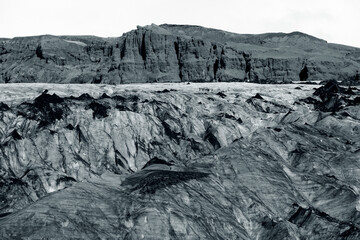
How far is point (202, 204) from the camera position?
85.1ft

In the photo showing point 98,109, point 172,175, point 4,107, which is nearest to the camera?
point 172,175

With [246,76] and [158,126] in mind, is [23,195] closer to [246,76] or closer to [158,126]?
[158,126]

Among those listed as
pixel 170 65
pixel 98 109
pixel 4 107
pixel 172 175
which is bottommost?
pixel 170 65

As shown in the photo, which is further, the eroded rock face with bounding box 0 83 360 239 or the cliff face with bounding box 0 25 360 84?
the cliff face with bounding box 0 25 360 84

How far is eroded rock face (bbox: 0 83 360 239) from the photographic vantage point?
2381cm

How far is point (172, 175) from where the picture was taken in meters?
27.7

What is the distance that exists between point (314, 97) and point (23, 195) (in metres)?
58.9

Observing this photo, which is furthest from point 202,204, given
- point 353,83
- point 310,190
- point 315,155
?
point 353,83

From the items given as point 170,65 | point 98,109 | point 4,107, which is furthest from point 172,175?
point 170,65

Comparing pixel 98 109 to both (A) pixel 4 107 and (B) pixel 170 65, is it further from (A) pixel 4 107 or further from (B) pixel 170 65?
(B) pixel 170 65

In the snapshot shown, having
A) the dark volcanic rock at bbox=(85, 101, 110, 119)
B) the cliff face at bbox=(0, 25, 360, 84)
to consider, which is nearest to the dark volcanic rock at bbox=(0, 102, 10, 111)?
the dark volcanic rock at bbox=(85, 101, 110, 119)

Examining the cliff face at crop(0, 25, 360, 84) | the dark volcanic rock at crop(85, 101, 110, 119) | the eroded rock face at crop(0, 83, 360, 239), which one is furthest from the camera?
the cliff face at crop(0, 25, 360, 84)

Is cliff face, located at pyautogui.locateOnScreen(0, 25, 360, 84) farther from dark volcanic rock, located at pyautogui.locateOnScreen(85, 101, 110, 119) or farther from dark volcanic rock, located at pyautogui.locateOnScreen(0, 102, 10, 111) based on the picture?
dark volcanic rock, located at pyautogui.locateOnScreen(85, 101, 110, 119)

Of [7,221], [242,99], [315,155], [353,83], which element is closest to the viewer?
[7,221]
